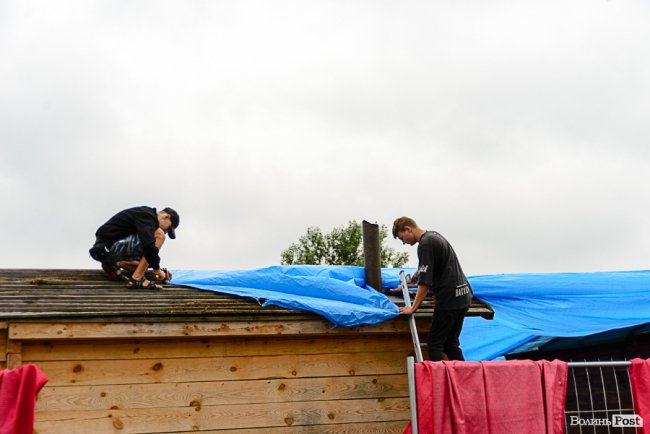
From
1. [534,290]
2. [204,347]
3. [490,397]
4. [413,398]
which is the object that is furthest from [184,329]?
[534,290]

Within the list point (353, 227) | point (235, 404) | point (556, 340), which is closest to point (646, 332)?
point (556, 340)

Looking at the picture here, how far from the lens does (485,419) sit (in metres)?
6.41

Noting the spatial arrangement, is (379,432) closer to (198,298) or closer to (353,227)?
(198,298)

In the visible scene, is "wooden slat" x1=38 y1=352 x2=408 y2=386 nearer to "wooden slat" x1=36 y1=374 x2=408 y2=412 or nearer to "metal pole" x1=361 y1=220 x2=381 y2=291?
"wooden slat" x1=36 y1=374 x2=408 y2=412

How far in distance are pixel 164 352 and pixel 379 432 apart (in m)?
2.42

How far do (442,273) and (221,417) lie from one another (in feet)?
9.02

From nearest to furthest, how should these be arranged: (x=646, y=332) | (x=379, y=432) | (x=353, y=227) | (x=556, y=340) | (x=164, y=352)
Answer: (x=164, y=352)
(x=379, y=432)
(x=646, y=332)
(x=556, y=340)
(x=353, y=227)

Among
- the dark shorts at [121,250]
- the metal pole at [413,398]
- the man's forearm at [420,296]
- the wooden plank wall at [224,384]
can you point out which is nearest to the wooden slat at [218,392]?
the wooden plank wall at [224,384]

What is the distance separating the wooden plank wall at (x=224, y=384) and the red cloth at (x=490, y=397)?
50.3 inches

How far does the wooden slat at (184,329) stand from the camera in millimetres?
6508

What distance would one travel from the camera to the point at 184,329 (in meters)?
6.94

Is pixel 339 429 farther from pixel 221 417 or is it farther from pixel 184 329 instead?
pixel 184 329

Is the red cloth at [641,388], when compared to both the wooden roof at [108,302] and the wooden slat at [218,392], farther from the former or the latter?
the wooden slat at [218,392]

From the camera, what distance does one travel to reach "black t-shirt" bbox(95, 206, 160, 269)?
8.34 metres
